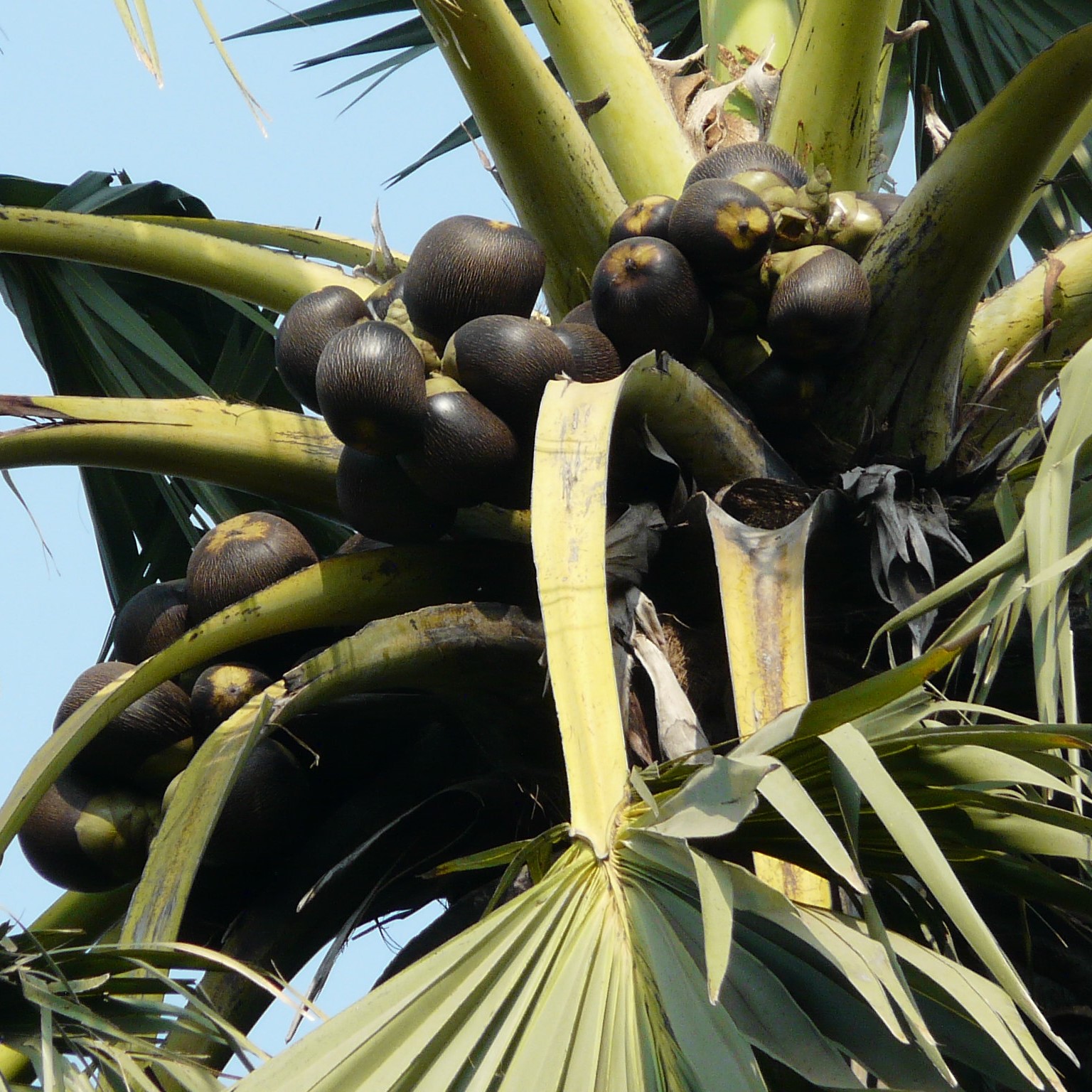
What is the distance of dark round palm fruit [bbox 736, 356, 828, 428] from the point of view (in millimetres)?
2576

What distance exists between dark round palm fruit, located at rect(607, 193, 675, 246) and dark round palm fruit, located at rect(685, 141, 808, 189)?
0.08 metres

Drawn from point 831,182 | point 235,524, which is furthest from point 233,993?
point 831,182

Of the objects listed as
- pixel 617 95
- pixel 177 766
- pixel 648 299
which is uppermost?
Answer: pixel 617 95

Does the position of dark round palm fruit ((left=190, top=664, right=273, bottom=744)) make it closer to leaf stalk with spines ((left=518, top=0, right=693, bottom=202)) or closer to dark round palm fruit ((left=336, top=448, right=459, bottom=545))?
dark round palm fruit ((left=336, top=448, right=459, bottom=545))

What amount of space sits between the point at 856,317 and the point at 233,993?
1.47 m

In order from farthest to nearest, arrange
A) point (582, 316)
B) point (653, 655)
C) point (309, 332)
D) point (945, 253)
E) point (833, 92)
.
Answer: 1. point (833, 92)
2. point (582, 316)
3. point (309, 332)
4. point (945, 253)
5. point (653, 655)

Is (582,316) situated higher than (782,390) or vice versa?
(582,316)

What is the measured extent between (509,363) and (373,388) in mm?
221

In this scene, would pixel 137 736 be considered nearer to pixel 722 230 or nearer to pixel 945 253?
pixel 722 230

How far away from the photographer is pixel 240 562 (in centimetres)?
259

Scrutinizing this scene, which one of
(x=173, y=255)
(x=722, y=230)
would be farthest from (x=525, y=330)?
(x=173, y=255)

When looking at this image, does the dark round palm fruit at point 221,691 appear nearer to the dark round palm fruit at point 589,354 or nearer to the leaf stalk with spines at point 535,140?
the dark round palm fruit at point 589,354

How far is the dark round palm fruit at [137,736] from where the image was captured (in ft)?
8.29

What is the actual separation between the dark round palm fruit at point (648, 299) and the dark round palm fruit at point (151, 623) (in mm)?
894
